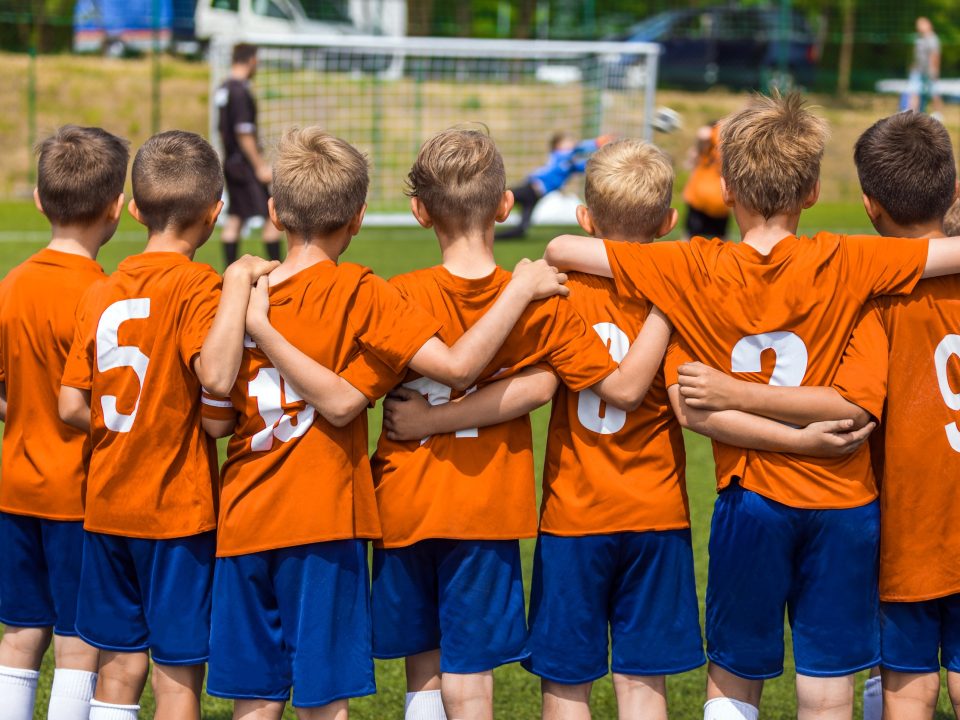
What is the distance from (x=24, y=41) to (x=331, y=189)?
23461 mm

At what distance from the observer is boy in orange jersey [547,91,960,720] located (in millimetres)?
2865

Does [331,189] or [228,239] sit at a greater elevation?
[331,189]

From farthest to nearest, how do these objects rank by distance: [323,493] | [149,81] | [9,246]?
[149,81]
[9,246]
[323,493]

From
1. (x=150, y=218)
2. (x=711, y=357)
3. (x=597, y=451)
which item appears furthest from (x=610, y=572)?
(x=150, y=218)

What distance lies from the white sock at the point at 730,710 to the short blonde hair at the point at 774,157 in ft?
3.78

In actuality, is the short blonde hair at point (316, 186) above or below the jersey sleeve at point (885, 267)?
above

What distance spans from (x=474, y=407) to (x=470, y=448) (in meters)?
0.11

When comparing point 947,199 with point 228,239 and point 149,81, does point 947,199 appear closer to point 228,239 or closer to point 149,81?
point 228,239

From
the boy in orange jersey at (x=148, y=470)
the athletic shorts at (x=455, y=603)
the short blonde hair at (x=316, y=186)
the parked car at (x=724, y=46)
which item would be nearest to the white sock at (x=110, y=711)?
the boy in orange jersey at (x=148, y=470)

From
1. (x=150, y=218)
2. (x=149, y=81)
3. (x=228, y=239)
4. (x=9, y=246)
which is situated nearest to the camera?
(x=150, y=218)

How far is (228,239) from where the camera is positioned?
10.7 metres

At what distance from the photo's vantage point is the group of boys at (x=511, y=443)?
282 centimetres

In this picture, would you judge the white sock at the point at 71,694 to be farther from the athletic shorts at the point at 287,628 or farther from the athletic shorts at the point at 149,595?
the athletic shorts at the point at 287,628

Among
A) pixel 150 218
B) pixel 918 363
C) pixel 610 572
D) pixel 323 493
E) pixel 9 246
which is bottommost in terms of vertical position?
pixel 9 246
